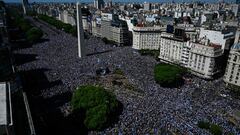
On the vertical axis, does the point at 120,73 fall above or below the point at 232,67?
below

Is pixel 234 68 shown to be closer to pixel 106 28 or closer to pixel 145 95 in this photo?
pixel 145 95

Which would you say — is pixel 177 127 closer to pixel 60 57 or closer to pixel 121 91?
pixel 121 91

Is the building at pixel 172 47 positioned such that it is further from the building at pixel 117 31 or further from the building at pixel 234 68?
the building at pixel 117 31

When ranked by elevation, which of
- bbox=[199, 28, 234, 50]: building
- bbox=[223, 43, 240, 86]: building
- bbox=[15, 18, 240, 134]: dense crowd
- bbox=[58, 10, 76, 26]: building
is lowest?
bbox=[15, 18, 240, 134]: dense crowd

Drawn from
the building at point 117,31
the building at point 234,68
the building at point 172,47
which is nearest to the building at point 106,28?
the building at point 117,31

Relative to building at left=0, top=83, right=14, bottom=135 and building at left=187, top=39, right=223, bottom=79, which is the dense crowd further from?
building at left=0, top=83, right=14, bottom=135

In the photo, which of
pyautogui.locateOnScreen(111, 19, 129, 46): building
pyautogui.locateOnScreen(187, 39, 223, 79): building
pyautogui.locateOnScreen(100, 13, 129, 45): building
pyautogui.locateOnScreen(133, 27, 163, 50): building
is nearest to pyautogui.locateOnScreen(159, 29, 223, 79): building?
pyautogui.locateOnScreen(187, 39, 223, 79): building

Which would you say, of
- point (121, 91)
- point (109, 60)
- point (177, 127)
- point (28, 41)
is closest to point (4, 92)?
point (177, 127)
